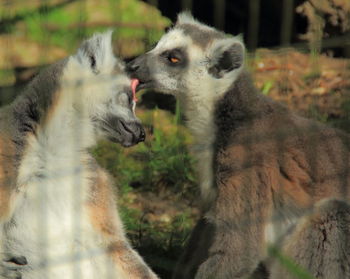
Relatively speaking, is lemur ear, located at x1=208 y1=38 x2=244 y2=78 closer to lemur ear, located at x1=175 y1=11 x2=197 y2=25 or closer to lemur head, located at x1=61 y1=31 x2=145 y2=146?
lemur ear, located at x1=175 y1=11 x2=197 y2=25

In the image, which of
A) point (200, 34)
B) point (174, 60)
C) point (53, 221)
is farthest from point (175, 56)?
point (53, 221)

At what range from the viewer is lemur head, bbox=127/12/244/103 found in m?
4.50

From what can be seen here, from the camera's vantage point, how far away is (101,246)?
12.7 feet

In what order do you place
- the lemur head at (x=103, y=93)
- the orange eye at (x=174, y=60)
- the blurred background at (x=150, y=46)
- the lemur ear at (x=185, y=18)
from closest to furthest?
the lemur head at (x=103, y=93)
the orange eye at (x=174, y=60)
the lemur ear at (x=185, y=18)
the blurred background at (x=150, y=46)

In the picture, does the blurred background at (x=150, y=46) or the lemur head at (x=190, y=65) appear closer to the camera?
the lemur head at (x=190, y=65)

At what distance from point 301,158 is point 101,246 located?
4.14ft

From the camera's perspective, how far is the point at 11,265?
3.69m

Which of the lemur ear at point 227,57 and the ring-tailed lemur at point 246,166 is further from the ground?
the lemur ear at point 227,57

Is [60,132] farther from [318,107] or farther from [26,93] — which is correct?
[318,107]

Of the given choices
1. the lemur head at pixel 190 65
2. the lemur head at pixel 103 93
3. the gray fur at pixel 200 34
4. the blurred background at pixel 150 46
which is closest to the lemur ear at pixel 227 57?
the lemur head at pixel 190 65

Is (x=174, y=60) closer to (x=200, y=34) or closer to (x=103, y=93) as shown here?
(x=200, y=34)

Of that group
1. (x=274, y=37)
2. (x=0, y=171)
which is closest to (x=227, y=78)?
(x=0, y=171)

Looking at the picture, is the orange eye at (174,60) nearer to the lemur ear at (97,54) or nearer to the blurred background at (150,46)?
the lemur ear at (97,54)

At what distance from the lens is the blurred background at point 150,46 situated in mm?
5699
